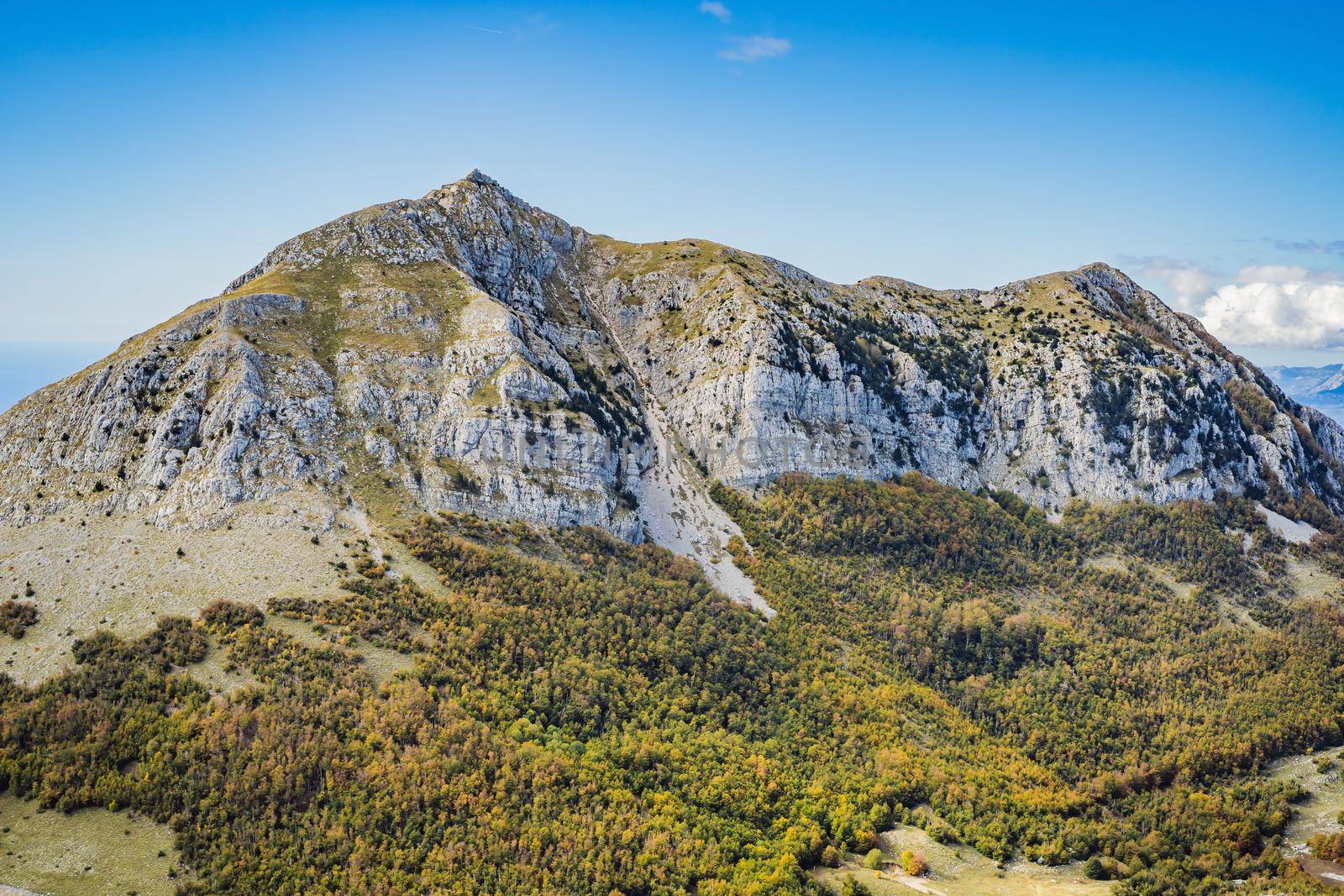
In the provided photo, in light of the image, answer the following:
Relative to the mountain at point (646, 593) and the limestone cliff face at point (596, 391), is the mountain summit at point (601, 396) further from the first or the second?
the mountain at point (646, 593)

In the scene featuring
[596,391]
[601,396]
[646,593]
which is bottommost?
[646,593]

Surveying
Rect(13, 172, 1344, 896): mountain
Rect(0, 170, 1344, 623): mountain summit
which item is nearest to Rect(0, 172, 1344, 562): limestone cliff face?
Rect(0, 170, 1344, 623): mountain summit

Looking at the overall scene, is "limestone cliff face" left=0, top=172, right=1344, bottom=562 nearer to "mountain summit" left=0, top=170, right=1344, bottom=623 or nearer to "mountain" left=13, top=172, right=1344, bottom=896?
"mountain summit" left=0, top=170, right=1344, bottom=623

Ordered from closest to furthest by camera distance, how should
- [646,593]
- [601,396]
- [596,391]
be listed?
[646,593] → [596,391] → [601,396]

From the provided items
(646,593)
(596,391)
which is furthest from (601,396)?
(646,593)

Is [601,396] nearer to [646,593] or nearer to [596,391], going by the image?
[596,391]

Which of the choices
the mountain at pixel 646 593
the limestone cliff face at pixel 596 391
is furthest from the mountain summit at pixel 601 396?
the mountain at pixel 646 593
